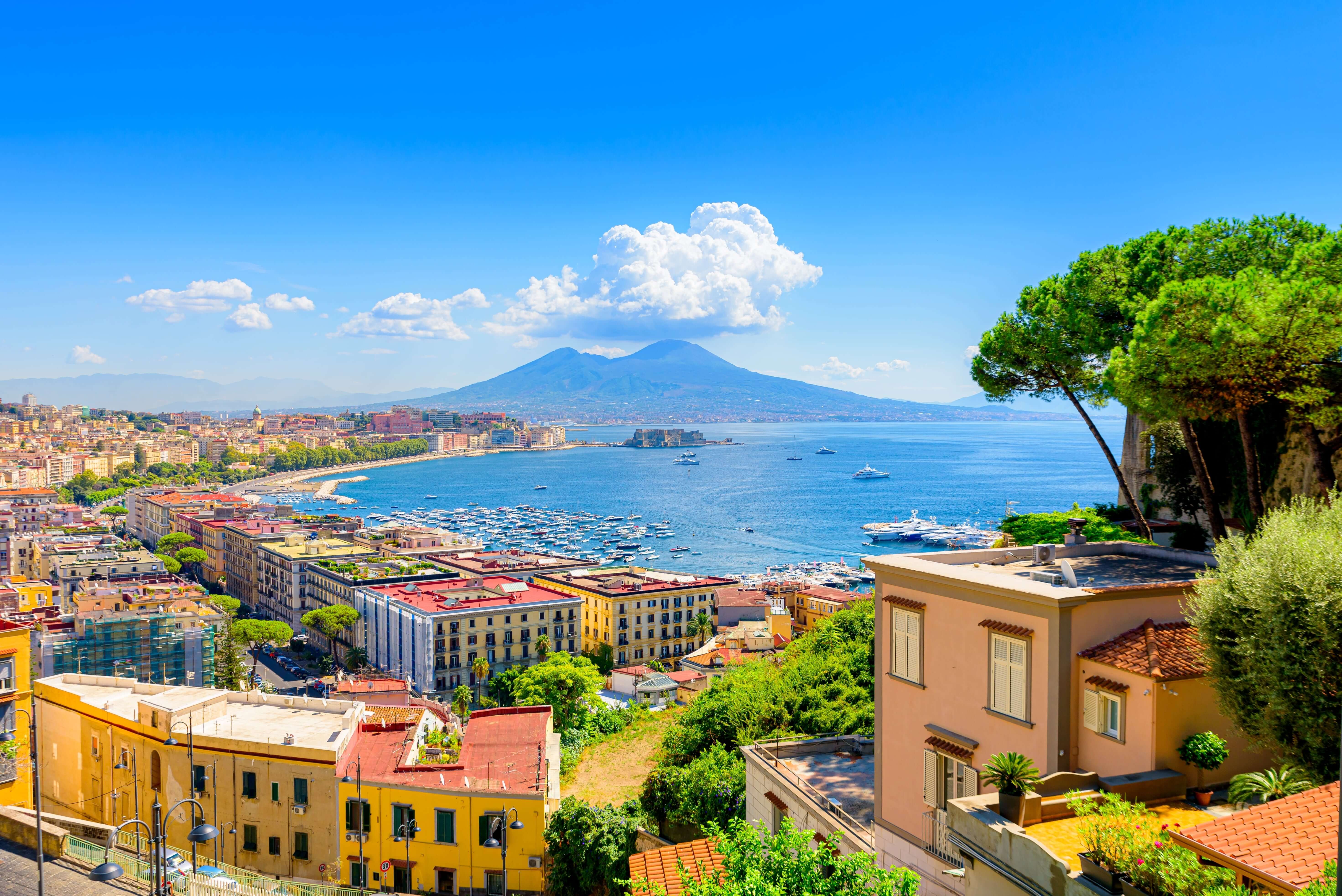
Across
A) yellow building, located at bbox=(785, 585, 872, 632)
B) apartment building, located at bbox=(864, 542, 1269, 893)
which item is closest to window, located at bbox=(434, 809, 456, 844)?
apartment building, located at bbox=(864, 542, 1269, 893)

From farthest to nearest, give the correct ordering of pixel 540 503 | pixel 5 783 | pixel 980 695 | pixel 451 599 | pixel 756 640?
1. pixel 540 503
2. pixel 451 599
3. pixel 756 640
4. pixel 5 783
5. pixel 980 695

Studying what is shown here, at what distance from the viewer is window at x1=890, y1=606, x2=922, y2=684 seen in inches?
318

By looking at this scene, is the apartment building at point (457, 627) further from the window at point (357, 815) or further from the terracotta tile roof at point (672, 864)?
the terracotta tile roof at point (672, 864)

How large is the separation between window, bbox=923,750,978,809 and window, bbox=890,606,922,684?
665 millimetres

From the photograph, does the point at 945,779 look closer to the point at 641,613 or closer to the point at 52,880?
the point at 52,880

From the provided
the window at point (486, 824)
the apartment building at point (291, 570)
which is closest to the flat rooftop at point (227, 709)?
the window at point (486, 824)

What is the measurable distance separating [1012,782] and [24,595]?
46861 millimetres

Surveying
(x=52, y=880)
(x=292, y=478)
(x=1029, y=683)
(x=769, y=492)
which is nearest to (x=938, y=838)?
(x=1029, y=683)

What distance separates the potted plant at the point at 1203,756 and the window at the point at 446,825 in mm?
10707

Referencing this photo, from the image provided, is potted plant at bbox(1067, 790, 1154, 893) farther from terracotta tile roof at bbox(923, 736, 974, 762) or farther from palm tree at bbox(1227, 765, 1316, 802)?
terracotta tile roof at bbox(923, 736, 974, 762)

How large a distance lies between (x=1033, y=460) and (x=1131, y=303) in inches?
6686

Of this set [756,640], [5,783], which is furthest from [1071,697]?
[756,640]

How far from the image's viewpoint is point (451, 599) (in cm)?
4075

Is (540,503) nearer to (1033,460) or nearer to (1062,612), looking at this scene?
(1033,460)
